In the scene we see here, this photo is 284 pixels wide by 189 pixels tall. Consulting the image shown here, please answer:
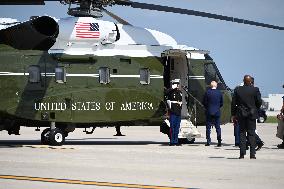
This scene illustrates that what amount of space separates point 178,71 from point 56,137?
16.3 ft

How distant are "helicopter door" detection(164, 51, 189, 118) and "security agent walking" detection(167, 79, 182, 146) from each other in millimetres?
1117

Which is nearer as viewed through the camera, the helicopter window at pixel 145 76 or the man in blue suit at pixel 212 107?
the man in blue suit at pixel 212 107

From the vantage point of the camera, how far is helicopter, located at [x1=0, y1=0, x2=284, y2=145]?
18156 millimetres

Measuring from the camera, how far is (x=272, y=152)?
642 inches

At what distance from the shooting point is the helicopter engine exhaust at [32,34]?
17.8 m

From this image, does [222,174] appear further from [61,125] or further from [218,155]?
[61,125]

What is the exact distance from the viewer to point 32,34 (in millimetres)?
17906

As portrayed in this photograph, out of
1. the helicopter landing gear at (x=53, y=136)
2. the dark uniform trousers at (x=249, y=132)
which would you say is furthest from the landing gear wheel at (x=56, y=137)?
the dark uniform trousers at (x=249, y=132)

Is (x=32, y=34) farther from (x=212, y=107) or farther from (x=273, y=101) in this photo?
(x=273, y=101)

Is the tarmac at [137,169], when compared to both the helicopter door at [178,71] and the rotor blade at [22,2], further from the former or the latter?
the helicopter door at [178,71]

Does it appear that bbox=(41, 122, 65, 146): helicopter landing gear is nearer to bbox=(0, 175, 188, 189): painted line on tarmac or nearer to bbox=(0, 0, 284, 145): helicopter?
bbox=(0, 0, 284, 145): helicopter

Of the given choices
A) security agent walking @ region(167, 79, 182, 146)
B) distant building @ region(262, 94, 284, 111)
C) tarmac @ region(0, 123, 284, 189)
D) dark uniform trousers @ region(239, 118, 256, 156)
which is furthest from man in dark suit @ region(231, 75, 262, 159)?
distant building @ region(262, 94, 284, 111)

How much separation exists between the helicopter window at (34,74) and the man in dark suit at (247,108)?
660 cm

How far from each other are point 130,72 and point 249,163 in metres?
7.78
